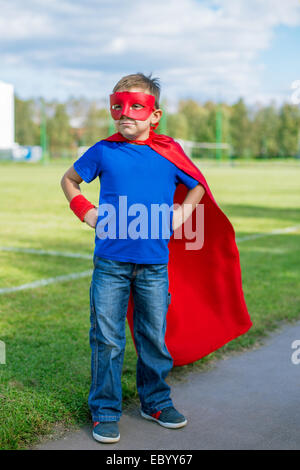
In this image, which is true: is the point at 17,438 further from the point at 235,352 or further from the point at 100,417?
the point at 235,352

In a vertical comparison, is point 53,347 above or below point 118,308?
below

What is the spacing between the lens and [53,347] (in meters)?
4.30

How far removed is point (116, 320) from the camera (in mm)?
3078

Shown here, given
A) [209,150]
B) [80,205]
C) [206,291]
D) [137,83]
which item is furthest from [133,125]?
[209,150]

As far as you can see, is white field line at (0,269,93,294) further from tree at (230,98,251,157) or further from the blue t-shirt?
tree at (230,98,251,157)

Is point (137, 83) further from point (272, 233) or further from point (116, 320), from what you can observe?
point (272, 233)

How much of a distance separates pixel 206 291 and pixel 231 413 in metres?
0.74

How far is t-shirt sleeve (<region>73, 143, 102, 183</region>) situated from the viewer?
119 inches

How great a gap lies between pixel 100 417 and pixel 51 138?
75.2 m

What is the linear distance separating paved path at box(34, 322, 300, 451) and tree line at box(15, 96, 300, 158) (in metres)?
66.4

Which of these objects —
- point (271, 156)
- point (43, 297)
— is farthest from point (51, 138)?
point (43, 297)

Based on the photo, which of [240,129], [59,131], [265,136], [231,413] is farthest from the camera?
[265,136]

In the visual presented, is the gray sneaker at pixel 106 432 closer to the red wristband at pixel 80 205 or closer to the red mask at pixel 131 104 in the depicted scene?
the red wristband at pixel 80 205
